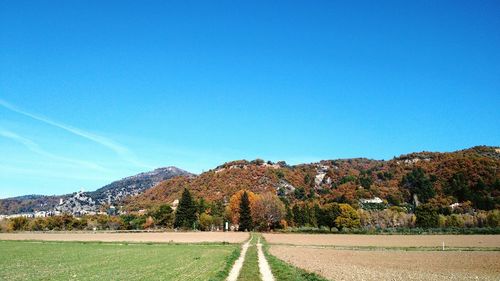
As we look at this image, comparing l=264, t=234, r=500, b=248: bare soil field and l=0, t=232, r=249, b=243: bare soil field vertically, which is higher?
l=0, t=232, r=249, b=243: bare soil field

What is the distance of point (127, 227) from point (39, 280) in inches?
6506

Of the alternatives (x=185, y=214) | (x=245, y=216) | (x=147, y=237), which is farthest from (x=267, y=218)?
(x=147, y=237)

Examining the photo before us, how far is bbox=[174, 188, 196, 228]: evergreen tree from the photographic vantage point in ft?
489

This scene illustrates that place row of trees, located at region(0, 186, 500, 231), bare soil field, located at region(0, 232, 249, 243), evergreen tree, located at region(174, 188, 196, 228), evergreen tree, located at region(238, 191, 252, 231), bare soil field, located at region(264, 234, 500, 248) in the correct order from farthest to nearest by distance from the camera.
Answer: evergreen tree, located at region(174, 188, 196, 228), row of trees, located at region(0, 186, 500, 231), evergreen tree, located at region(238, 191, 252, 231), bare soil field, located at region(0, 232, 249, 243), bare soil field, located at region(264, 234, 500, 248)

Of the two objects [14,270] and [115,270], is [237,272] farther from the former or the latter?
[14,270]

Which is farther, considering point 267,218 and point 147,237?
point 267,218

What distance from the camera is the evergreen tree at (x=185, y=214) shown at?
14912 cm

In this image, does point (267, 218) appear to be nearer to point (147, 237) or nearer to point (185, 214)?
point (185, 214)

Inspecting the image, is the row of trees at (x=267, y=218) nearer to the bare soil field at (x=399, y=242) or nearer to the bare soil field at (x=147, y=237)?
the bare soil field at (x=147, y=237)

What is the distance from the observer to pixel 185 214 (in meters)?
150

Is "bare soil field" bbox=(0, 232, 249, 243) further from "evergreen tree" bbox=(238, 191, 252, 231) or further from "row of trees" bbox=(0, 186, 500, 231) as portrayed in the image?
"row of trees" bbox=(0, 186, 500, 231)

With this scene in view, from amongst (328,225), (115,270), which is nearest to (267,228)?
(328,225)

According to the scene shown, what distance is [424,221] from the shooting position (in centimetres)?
14875

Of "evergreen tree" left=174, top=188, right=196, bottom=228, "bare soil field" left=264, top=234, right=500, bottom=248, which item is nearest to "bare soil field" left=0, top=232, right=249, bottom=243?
"bare soil field" left=264, top=234, right=500, bottom=248
